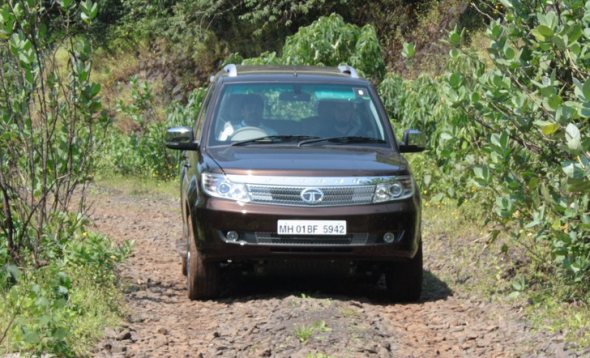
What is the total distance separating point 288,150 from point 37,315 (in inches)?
114

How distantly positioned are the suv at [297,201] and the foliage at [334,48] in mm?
9057

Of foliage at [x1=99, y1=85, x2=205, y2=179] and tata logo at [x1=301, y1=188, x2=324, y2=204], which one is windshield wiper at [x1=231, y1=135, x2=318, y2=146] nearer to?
tata logo at [x1=301, y1=188, x2=324, y2=204]

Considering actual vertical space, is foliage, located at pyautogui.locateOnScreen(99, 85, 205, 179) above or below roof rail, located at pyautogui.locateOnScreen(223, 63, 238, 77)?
below

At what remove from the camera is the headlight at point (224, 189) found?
31.1 ft

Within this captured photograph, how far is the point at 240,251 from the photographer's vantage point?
9.42m

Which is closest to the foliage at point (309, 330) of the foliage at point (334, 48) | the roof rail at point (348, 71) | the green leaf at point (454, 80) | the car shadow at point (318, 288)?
the car shadow at point (318, 288)

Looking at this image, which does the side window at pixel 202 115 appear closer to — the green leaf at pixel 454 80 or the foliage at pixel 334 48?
the green leaf at pixel 454 80

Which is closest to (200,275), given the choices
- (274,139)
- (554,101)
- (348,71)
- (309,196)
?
(309,196)

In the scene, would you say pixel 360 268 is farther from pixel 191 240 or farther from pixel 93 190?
pixel 93 190

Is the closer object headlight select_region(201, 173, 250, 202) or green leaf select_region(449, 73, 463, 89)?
green leaf select_region(449, 73, 463, 89)

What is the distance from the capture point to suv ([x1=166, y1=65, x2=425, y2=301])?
9.41 metres

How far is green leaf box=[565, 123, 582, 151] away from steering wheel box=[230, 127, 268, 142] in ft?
12.4

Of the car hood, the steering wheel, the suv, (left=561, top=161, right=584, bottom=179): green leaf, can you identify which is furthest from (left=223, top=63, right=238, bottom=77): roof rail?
(left=561, top=161, right=584, bottom=179): green leaf


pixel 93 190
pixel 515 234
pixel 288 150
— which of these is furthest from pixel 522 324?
pixel 93 190
